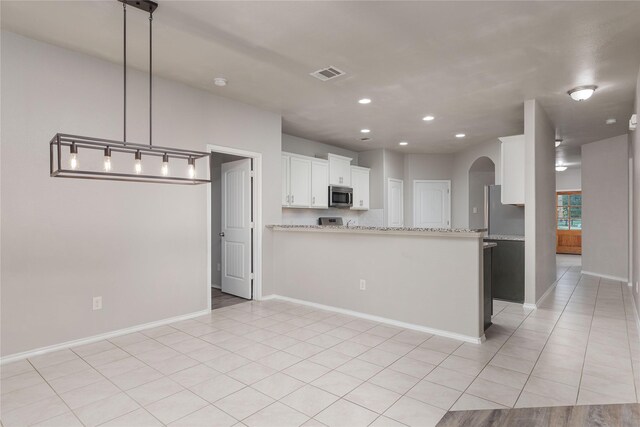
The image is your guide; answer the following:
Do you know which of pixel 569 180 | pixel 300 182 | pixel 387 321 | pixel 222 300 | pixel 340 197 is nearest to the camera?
pixel 387 321

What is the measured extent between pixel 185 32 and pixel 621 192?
7.59 metres

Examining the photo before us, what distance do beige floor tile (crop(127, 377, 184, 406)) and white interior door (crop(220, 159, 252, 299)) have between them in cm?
248

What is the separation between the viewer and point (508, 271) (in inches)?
193

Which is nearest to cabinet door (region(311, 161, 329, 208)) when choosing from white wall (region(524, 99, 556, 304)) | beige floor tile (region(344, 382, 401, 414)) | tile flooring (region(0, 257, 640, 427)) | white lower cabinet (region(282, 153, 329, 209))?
white lower cabinet (region(282, 153, 329, 209))

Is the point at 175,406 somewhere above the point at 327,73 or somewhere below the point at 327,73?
below

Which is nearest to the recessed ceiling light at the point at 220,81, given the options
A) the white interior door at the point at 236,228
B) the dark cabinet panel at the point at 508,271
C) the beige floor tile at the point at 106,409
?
the white interior door at the point at 236,228

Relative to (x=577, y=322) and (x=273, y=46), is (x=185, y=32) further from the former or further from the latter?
(x=577, y=322)

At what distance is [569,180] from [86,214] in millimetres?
12685

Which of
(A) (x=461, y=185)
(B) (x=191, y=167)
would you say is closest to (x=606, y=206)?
(A) (x=461, y=185)

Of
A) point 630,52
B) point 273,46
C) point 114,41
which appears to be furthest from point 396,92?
point 114,41

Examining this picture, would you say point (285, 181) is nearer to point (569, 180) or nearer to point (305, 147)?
point (305, 147)

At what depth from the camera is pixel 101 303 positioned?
3.41m

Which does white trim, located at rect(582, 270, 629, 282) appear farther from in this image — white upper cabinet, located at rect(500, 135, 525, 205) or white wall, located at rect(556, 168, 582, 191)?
white wall, located at rect(556, 168, 582, 191)

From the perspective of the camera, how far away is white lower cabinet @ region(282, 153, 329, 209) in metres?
5.82
